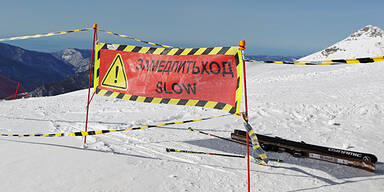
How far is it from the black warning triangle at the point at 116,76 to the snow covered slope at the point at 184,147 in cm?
121

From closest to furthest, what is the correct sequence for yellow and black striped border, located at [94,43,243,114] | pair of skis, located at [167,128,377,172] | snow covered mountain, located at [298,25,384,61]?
yellow and black striped border, located at [94,43,243,114] → pair of skis, located at [167,128,377,172] → snow covered mountain, located at [298,25,384,61]

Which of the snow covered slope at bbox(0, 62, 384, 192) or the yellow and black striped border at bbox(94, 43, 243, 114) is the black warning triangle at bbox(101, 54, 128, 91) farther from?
the snow covered slope at bbox(0, 62, 384, 192)

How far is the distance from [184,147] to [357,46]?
6846 cm

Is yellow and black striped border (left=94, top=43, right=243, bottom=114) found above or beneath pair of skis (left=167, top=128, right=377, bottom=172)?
above

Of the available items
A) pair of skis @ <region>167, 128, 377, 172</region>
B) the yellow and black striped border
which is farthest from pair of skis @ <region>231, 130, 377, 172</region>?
the yellow and black striped border

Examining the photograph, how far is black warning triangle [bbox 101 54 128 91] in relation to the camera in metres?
4.92

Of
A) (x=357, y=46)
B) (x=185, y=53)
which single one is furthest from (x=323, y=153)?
(x=357, y=46)

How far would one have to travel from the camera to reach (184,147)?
17.2 feet

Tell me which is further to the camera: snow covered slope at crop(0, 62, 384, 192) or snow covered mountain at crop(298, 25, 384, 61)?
snow covered mountain at crop(298, 25, 384, 61)

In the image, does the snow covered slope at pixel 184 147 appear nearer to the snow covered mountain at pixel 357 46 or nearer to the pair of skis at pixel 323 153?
the pair of skis at pixel 323 153

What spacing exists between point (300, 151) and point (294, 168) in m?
0.44

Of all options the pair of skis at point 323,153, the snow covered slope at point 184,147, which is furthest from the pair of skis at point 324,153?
the snow covered slope at point 184,147

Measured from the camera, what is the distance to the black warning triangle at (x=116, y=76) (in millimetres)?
4922

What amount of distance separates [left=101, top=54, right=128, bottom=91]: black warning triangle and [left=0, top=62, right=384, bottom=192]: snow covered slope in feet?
3.99
